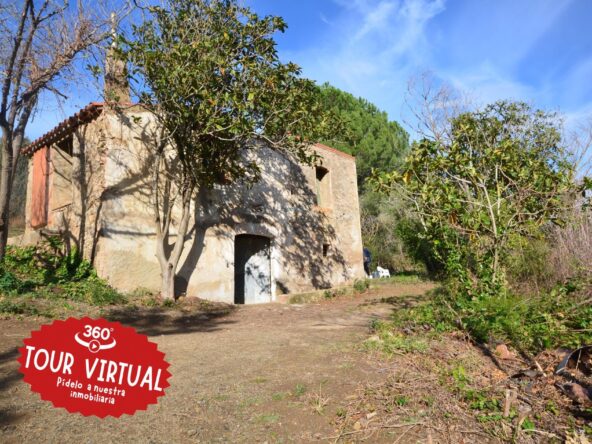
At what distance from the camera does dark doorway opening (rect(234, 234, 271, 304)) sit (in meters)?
11.0

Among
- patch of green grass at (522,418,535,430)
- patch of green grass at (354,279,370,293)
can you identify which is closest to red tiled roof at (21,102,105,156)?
patch of green grass at (354,279,370,293)

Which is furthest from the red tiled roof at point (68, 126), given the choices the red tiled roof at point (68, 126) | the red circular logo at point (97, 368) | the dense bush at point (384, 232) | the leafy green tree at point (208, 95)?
the dense bush at point (384, 232)

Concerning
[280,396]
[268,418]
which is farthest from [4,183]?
[268,418]

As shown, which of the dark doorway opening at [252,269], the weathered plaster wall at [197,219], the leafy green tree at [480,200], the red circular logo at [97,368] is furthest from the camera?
the dark doorway opening at [252,269]

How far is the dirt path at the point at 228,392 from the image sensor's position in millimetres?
2676

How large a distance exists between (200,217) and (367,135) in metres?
13.5

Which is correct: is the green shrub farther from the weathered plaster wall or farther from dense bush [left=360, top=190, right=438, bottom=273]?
dense bush [left=360, top=190, right=438, bottom=273]

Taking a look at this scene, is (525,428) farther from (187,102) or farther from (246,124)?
(187,102)

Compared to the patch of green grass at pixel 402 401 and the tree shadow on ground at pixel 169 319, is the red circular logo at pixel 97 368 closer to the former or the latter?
the patch of green grass at pixel 402 401

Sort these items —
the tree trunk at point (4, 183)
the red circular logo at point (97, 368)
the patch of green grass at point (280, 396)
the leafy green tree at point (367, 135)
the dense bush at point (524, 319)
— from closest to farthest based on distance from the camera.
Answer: the red circular logo at point (97, 368) → the patch of green grass at point (280, 396) → the dense bush at point (524, 319) → the tree trunk at point (4, 183) → the leafy green tree at point (367, 135)

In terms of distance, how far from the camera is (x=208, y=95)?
7.51 metres

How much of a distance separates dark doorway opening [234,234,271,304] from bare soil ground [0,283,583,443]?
218 inches

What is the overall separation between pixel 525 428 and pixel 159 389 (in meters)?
2.54

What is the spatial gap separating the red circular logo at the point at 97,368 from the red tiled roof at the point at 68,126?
7.06 meters
